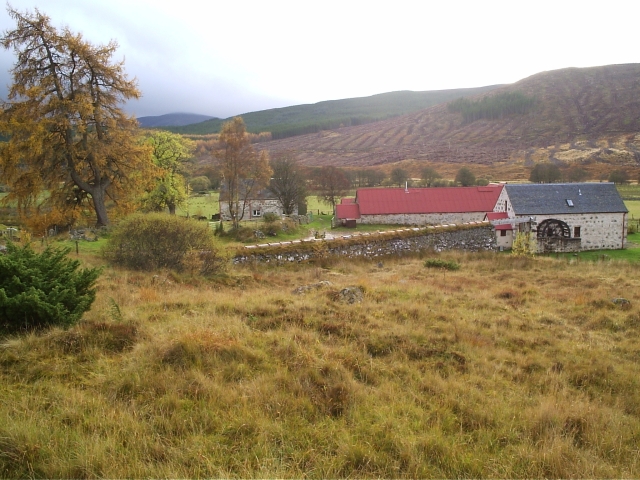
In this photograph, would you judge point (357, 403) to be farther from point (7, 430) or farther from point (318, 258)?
point (318, 258)

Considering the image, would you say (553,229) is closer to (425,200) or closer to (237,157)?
(425,200)

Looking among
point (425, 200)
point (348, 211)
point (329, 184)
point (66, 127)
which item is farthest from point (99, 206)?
point (329, 184)

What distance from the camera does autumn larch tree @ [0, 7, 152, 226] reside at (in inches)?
749

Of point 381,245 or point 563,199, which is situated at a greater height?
point 563,199

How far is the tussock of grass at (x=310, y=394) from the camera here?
11.9 feet

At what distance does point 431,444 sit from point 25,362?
4829mm

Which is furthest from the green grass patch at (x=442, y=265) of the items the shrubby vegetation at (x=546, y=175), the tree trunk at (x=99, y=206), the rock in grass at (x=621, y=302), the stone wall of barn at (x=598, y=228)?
the shrubby vegetation at (x=546, y=175)

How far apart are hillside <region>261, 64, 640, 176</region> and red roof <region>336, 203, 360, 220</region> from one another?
76.6 metres

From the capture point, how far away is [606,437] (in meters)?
4.33

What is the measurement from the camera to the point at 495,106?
163 m

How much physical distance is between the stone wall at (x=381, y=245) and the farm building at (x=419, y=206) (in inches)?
427

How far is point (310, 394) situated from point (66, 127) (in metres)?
20.5

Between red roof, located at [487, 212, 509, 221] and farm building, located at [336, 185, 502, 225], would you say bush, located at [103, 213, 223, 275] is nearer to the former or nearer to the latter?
red roof, located at [487, 212, 509, 221]

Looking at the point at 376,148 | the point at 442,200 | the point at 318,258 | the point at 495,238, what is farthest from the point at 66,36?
the point at 376,148
